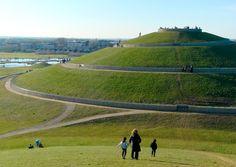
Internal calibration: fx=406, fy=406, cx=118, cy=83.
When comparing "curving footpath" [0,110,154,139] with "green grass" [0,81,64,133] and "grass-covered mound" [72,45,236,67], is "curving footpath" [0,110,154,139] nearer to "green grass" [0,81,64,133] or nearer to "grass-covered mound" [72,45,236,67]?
"green grass" [0,81,64,133]

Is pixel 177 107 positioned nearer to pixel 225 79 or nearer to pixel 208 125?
pixel 208 125

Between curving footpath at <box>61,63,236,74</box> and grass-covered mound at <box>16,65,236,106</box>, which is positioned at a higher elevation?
curving footpath at <box>61,63,236,74</box>

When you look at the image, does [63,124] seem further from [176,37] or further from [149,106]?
[176,37]

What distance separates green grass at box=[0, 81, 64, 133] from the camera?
51031 mm

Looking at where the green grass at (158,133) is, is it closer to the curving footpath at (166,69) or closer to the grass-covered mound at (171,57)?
the curving footpath at (166,69)

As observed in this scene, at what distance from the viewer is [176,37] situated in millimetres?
78500

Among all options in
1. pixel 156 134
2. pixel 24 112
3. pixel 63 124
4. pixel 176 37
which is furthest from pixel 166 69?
pixel 24 112

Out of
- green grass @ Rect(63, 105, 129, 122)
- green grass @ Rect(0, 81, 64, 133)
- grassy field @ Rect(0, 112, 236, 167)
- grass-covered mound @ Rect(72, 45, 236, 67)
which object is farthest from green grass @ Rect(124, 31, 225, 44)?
grassy field @ Rect(0, 112, 236, 167)

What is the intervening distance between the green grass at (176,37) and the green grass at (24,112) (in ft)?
93.2

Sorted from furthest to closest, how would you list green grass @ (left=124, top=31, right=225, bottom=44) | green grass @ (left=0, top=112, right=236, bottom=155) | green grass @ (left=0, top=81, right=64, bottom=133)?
green grass @ (left=124, top=31, right=225, bottom=44) → green grass @ (left=0, top=81, right=64, bottom=133) → green grass @ (left=0, top=112, right=236, bottom=155)

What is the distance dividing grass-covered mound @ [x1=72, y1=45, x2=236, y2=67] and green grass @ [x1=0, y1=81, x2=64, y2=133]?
1590 cm

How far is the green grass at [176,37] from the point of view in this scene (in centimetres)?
7675

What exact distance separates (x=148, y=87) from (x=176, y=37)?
2377cm

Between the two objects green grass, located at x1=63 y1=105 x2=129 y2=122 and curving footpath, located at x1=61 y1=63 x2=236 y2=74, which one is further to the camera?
curving footpath, located at x1=61 y1=63 x2=236 y2=74
